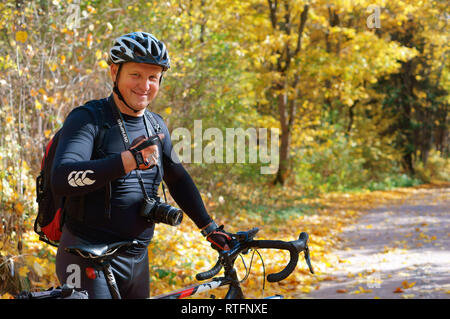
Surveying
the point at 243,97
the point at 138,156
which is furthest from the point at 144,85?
the point at 243,97

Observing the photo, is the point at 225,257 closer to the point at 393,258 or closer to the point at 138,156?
the point at 138,156

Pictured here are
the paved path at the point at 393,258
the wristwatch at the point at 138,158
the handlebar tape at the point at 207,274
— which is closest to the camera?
the wristwatch at the point at 138,158

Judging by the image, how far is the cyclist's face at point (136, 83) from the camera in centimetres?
254

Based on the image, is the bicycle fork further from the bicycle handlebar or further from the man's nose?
the man's nose

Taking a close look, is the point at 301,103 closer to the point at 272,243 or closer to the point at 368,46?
the point at 368,46

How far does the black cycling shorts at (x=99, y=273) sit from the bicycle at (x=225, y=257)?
2.3 inches

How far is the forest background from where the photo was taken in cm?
573

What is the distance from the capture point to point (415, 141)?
2625cm

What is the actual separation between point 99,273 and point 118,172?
1.70ft

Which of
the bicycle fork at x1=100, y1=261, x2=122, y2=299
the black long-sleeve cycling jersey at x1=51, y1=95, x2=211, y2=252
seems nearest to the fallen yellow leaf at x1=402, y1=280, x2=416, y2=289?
the black long-sleeve cycling jersey at x1=51, y1=95, x2=211, y2=252

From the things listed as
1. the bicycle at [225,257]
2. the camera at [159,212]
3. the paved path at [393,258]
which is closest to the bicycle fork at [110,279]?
the bicycle at [225,257]

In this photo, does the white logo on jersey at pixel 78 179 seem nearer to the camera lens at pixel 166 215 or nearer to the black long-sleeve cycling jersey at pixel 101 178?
the black long-sleeve cycling jersey at pixel 101 178
